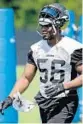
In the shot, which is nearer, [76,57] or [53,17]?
[76,57]

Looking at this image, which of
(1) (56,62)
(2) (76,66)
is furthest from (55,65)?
(2) (76,66)

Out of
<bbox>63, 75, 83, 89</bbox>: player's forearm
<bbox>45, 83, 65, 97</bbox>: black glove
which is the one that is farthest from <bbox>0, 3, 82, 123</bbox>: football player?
<bbox>63, 75, 83, 89</bbox>: player's forearm

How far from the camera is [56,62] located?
721 centimetres

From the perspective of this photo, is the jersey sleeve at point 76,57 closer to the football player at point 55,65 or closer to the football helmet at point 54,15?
the football player at point 55,65

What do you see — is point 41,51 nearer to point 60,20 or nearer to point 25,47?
point 60,20

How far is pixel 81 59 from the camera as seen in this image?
711cm

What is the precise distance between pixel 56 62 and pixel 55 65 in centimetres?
3

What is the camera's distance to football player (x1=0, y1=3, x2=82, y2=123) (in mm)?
7141

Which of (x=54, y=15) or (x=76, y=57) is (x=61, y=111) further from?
(x=54, y=15)

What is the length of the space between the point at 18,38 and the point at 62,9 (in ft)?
60.9

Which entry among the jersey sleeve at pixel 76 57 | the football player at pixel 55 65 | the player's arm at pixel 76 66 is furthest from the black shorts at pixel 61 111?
the jersey sleeve at pixel 76 57

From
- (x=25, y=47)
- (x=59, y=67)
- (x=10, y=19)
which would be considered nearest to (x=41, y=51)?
(x=59, y=67)

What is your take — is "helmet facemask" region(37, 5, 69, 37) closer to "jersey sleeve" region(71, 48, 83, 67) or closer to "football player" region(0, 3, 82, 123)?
"football player" region(0, 3, 82, 123)

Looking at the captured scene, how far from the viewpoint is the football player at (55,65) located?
23.4ft
